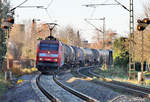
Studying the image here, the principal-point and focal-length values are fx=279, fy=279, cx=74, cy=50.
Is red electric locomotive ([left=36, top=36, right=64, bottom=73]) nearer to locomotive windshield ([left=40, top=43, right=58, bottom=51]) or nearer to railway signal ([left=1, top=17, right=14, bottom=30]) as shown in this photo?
locomotive windshield ([left=40, top=43, right=58, bottom=51])

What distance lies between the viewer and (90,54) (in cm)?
5228

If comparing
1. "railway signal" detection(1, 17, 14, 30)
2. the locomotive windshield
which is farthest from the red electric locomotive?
"railway signal" detection(1, 17, 14, 30)

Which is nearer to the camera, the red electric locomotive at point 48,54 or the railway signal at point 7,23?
the railway signal at point 7,23

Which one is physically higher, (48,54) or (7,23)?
(7,23)

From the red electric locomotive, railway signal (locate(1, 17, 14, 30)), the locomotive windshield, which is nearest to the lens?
railway signal (locate(1, 17, 14, 30))

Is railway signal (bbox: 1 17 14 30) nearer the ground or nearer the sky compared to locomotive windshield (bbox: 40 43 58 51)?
nearer the sky

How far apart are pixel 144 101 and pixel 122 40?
22962 mm

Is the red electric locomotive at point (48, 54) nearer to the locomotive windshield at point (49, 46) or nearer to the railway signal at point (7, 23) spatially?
the locomotive windshield at point (49, 46)

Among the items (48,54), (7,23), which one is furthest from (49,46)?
(7,23)

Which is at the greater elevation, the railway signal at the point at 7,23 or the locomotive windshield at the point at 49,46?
the railway signal at the point at 7,23

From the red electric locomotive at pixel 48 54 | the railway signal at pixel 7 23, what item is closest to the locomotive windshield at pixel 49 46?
the red electric locomotive at pixel 48 54

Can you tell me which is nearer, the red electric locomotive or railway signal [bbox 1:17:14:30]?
railway signal [bbox 1:17:14:30]

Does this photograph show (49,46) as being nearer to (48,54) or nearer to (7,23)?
(48,54)

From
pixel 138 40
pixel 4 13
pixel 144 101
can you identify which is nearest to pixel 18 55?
pixel 4 13
